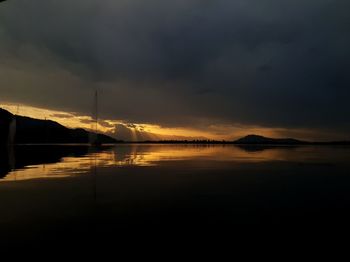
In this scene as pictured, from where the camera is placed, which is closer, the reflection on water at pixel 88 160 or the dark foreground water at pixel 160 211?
the dark foreground water at pixel 160 211

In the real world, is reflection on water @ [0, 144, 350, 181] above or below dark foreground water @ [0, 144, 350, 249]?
above

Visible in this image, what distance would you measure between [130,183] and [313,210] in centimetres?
1341

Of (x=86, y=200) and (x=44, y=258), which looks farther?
(x=86, y=200)

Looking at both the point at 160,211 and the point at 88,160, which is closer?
the point at 160,211

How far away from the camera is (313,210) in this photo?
48.5 ft

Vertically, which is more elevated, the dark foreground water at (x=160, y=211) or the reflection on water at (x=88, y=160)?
the reflection on water at (x=88, y=160)

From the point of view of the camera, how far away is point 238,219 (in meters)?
12.8

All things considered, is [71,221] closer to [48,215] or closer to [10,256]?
[48,215]

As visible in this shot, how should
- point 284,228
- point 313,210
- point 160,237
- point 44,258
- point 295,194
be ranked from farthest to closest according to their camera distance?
point 295,194 < point 313,210 < point 284,228 < point 160,237 < point 44,258

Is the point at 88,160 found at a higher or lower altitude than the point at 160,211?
higher

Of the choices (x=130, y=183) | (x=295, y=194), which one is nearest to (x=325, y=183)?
(x=295, y=194)

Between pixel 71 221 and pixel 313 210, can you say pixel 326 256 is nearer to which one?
pixel 313 210

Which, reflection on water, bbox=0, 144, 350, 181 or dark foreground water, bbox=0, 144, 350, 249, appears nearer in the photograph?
dark foreground water, bbox=0, 144, 350, 249

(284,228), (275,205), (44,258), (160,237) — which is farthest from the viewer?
(275,205)
